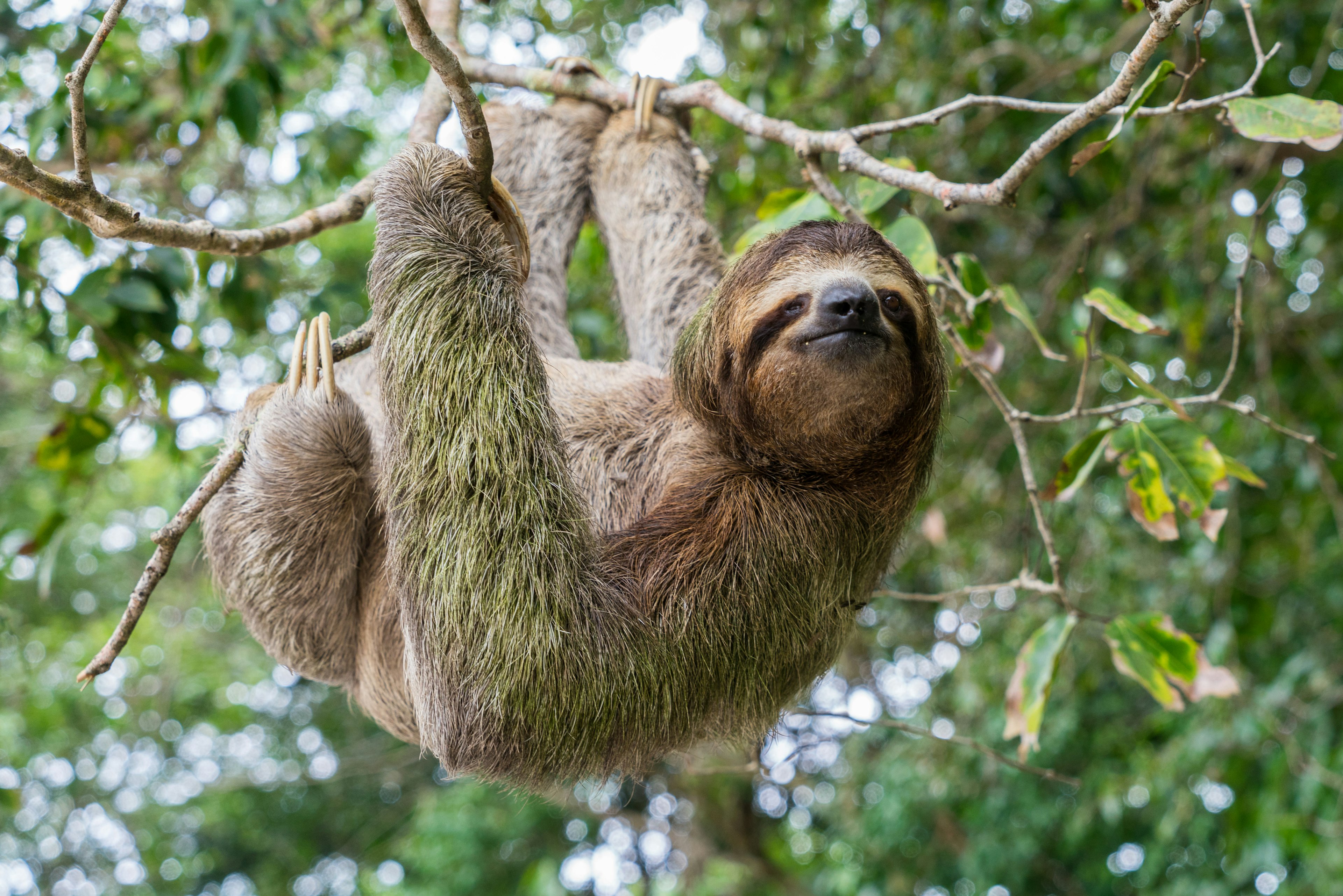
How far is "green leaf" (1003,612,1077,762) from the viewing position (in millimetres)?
4547

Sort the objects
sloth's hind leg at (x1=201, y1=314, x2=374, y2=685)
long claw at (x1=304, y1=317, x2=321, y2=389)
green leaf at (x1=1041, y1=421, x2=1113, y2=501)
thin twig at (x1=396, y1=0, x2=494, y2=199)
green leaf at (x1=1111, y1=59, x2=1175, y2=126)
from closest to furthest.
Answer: thin twig at (x1=396, y1=0, x2=494, y2=199)
green leaf at (x1=1111, y1=59, x2=1175, y2=126)
long claw at (x1=304, y1=317, x2=321, y2=389)
sloth's hind leg at (x1=201, y1=314, x2=374, y2=685)
green leaf at (x1=1041, y1=421, x2=1113, y2=501)

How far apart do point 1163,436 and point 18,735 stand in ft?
66.9

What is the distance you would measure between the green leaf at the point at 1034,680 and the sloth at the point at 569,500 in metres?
0.96

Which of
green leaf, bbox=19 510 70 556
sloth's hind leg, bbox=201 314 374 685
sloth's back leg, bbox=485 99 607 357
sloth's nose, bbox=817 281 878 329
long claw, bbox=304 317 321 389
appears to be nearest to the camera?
sloth's nose, bbox=817 281 878 329

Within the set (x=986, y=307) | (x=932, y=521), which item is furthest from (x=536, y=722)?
(x=932, y=521)

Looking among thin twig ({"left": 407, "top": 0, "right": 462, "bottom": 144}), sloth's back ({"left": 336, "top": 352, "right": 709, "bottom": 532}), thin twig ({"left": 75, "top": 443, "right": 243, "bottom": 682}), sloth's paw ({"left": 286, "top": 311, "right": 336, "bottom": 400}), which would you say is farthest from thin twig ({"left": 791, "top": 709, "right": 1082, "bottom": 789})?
thin twig ({"left": 407, "top": 0, "right": 462, "bottom": 144})

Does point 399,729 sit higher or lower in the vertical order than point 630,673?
lower

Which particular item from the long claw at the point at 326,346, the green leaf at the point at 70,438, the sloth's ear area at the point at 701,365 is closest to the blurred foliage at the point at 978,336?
the green leaf at the point at 70,438

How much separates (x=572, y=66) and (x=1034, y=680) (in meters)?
3.95

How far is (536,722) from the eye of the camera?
12.0 ft

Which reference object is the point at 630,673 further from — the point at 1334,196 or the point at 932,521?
the point at 1334,196

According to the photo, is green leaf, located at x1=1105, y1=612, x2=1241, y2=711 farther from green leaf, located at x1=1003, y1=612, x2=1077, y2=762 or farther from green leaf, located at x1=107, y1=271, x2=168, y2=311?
green leaf, located at x1=107, y1=271, x2=168, y2=311

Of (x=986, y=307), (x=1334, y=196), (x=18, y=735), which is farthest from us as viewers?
(x=18, y=735)

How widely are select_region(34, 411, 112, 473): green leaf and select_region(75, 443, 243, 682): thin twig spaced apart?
106 inches
